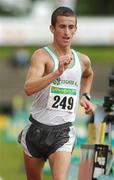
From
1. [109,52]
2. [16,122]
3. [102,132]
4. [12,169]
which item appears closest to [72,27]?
[102,132]

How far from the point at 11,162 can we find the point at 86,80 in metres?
8.01

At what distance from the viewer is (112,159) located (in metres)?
8.74

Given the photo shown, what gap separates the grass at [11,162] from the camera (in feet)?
47.2

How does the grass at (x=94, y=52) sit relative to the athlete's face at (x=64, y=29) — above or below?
above

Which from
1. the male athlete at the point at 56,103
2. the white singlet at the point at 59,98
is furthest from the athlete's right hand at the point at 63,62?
the white singlet at the point at 59,98

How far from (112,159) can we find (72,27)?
1.33 metres

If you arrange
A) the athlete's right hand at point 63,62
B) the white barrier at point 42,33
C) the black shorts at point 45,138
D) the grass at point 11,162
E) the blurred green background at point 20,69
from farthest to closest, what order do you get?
the white barrier at point 42,33 → the blurred green background at point 20,69 → the grass at point 11,162 → the black shorts at point 45,138 → the athlete's right hand at point 63,62

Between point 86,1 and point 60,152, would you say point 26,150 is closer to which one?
point 60,152

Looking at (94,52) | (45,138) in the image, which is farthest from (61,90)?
(94,52)

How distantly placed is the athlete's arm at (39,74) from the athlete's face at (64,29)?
202 mm

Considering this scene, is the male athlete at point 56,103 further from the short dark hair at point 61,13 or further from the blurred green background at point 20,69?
the blurred green background at point 20,69

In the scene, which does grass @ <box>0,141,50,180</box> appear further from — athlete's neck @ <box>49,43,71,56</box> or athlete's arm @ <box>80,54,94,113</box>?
athlete's neck @ <box>49,43,71,56</box>

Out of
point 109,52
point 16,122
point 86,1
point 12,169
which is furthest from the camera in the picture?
point 86,1

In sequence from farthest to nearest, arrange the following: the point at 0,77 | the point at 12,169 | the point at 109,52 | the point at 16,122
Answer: the point at 109,52 → the point at 0,77 → the point at 16,122 → the point at 12,169
